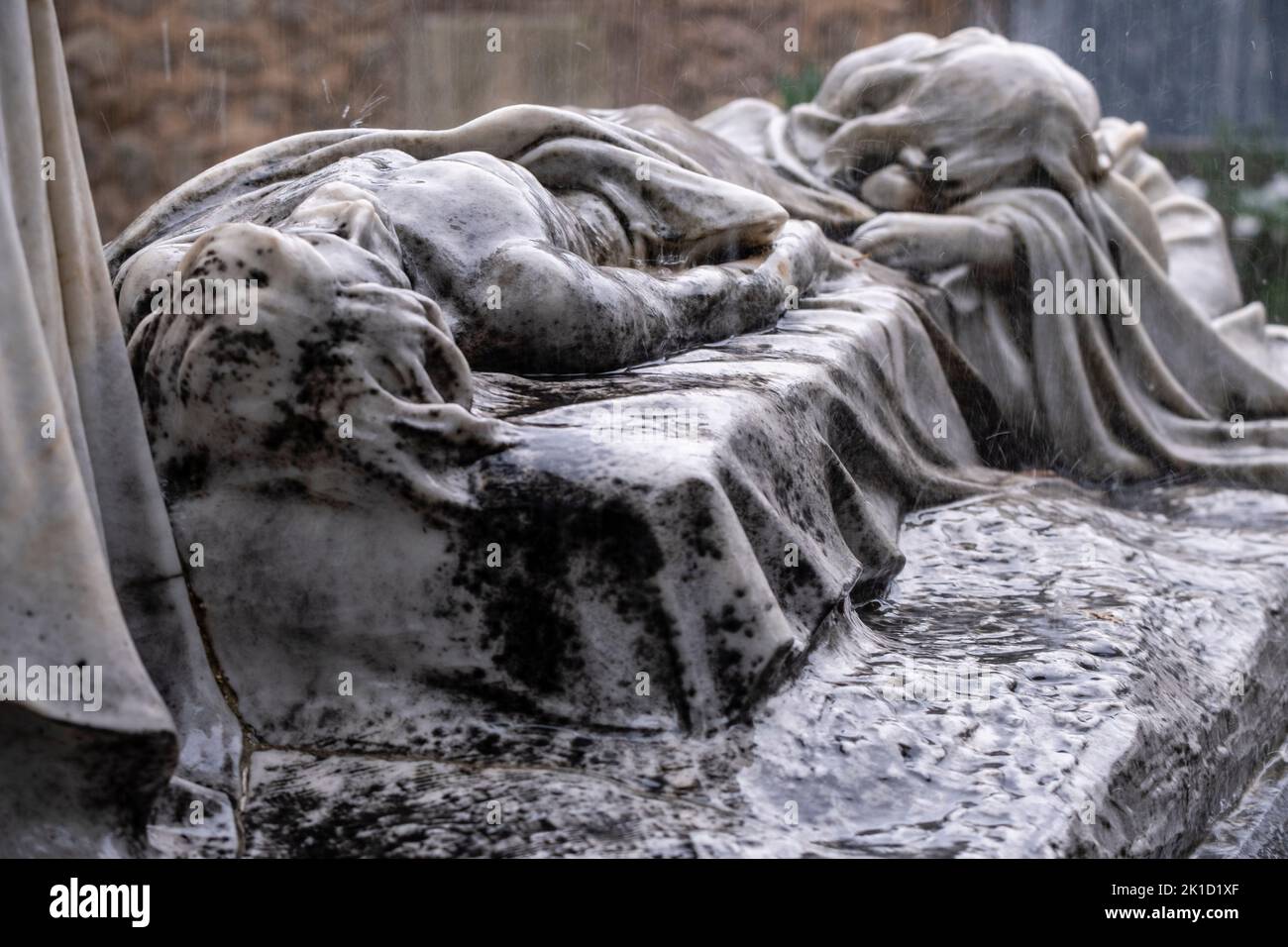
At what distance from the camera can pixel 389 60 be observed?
9.04m

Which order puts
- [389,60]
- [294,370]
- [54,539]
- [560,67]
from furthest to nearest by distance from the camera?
[560,67] → [389,60] → [294,370] → [54,539]

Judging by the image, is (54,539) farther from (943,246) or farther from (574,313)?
(943,246)

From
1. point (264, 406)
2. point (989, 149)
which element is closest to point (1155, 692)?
point (264, 406)

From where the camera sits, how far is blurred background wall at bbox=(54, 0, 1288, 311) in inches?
332

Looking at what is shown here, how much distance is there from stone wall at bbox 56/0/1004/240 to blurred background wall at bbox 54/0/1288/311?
11mm

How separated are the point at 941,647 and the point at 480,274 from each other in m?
0.97

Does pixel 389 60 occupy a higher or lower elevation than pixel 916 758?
higher

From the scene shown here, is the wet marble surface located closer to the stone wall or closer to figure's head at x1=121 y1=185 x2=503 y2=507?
figure's head at x1=121 y1=185 x2=503 y2=507

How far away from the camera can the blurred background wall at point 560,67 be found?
27.7ft

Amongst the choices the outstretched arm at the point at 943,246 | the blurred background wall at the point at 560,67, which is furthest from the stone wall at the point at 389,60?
the outstretched arm at the point at 943,246

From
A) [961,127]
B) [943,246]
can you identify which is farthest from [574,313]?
[961,127]

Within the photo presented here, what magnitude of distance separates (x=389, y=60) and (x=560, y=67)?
1.03 metres

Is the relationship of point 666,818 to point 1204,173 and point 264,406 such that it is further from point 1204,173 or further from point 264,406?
point 1204,173

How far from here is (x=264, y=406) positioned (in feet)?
6.70
